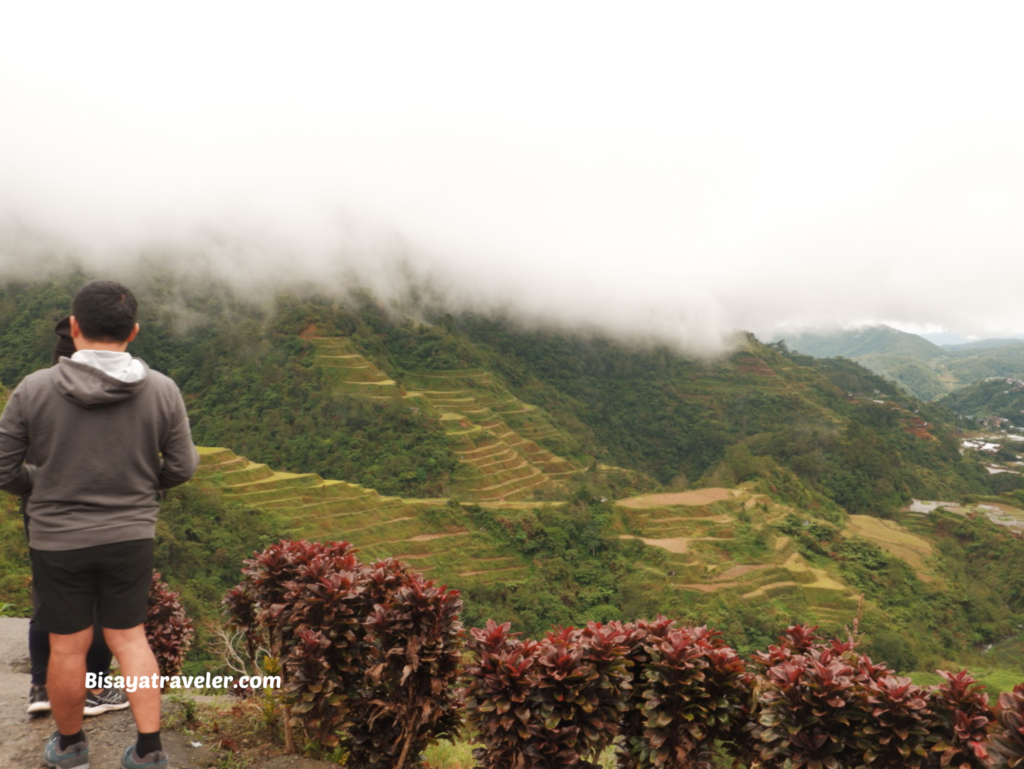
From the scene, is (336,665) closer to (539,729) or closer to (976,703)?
(539,729)

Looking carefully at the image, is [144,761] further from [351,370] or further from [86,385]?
[351,370]

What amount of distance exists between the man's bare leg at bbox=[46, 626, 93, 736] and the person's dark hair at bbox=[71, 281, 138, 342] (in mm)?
1292

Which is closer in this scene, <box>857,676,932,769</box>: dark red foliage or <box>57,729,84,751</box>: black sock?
<box>857,676,932,769</box>: dark red foliage

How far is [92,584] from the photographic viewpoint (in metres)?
2.29

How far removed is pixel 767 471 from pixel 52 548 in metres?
46.6

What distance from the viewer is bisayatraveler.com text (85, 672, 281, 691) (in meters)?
2.36

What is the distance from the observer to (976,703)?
7.53 feet

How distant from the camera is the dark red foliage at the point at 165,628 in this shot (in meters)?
4.34

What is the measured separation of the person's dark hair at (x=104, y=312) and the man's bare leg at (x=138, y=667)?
1.30m

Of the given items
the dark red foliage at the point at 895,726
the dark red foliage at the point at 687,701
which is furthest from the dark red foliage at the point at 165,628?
the dark red foliage at the point at 895,726

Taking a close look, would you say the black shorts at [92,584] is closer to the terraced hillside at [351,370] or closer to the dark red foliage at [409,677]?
the dark red foliage at [409,677]

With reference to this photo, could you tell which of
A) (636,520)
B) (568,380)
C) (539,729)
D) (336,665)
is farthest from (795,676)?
(568,380)

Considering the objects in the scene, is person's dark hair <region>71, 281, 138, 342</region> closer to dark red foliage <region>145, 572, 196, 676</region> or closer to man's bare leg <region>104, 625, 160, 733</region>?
man's bare leg <region>104, 625, 160, 733</region>

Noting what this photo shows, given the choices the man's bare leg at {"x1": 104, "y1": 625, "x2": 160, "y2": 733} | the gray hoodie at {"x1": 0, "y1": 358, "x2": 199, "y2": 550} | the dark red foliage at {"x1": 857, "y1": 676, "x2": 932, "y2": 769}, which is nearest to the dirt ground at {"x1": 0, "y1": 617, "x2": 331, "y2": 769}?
the man's bare leg at {"x1": 104, "y1": 625, "x2": 160, "y2": 733}
